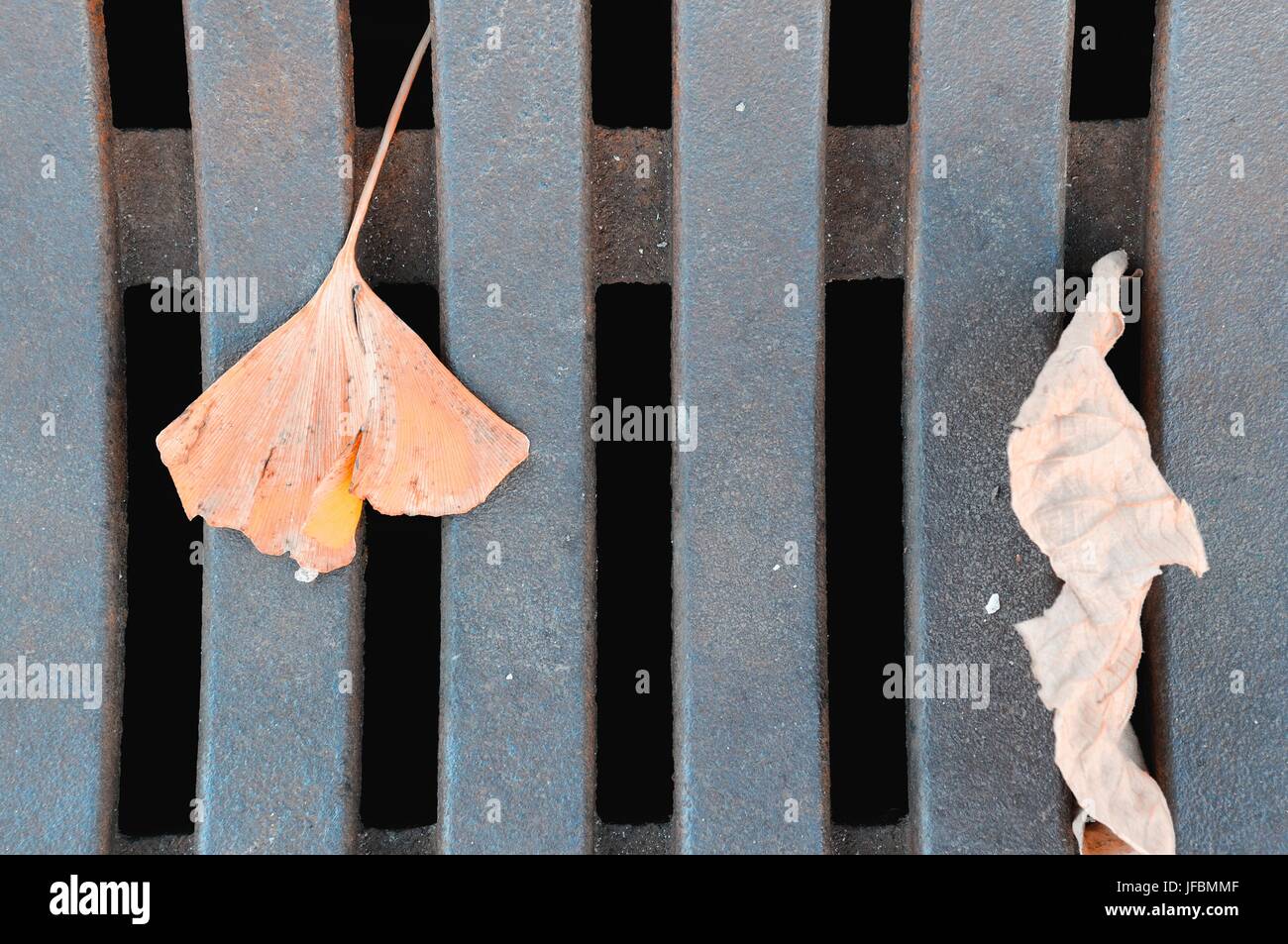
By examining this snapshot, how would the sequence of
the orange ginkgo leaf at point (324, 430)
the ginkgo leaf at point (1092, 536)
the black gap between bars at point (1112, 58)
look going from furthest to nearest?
the black gap between bars at point (1112, 58) < the orange ginkgo leaf at point (324, 430) < the ginkgo leaf at point (1092, 536)

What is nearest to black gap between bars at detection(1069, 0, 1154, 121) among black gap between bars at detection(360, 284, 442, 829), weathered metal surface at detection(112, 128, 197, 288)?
black gap between bars at detection(360, 284, 442, 829)

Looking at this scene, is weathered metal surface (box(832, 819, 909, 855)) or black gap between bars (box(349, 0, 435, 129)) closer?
weathered metal surface (box(832, 819, 909, 855))

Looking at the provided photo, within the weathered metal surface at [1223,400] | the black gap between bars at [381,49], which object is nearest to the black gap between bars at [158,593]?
the black gap between bars at [381,49]

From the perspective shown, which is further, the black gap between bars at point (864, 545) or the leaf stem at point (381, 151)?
the black gap between bars at point (864, 545)

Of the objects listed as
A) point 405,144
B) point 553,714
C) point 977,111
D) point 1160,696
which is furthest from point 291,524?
point 1160,696

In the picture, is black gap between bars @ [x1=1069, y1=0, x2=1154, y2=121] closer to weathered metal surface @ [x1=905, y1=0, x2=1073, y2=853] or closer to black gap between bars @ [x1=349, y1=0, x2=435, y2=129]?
weathered metal surface @ [x1=905, y1=0, x2=1073, y2=853]

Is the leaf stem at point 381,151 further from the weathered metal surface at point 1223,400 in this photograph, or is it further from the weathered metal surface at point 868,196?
the weathered metal surface at point 1223,400
